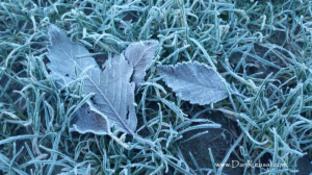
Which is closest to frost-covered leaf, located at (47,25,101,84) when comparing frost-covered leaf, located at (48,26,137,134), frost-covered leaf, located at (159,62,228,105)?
frost-covered leaf, located at (48,26,137,134)

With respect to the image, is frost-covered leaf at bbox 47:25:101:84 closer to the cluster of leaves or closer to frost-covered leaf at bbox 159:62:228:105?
the cluster of leaves

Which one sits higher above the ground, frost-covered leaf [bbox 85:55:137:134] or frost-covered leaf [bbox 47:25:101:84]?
frost-covered leaf [bbox 47:25:101:84]

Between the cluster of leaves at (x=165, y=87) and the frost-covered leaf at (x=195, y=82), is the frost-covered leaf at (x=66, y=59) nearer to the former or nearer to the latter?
the cluster of leaves at (x=165, y=87)

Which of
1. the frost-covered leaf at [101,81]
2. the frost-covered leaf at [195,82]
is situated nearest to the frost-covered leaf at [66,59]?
the frost-covered leaf at [101,81]

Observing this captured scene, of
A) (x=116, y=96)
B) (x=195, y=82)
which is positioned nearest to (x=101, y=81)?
(x=116, y=96)

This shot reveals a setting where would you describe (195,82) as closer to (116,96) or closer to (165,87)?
(165,87)

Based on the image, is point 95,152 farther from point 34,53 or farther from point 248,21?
point 248,21

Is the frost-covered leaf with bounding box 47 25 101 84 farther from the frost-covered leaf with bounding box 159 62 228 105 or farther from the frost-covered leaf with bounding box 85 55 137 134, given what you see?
the frost-covered leaf with bounding box 159 62 228 105

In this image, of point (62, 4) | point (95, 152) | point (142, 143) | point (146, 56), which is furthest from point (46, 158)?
point (62, 4)
